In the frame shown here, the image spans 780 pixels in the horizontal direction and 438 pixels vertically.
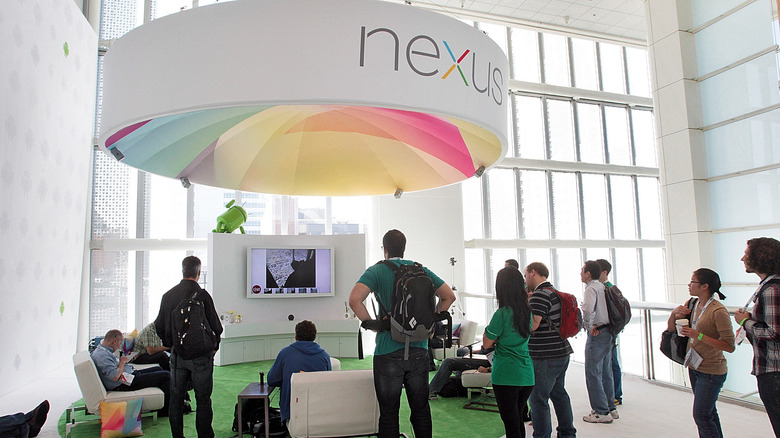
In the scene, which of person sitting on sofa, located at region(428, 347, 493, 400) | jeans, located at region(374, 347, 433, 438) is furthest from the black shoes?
person sitting on sofa, located at region(428, 347, 493, 400)

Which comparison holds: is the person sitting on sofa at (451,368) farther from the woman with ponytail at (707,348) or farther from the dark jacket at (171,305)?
the dark jacket at (171,305)

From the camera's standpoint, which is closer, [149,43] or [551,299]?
[149,43]

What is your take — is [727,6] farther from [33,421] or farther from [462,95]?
[33,421]

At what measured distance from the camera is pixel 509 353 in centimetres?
330

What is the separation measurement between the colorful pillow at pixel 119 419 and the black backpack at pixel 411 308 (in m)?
2.81

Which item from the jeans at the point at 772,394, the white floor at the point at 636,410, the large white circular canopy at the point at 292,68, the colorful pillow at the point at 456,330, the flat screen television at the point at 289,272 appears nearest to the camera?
the large white circular canopy at the point at 292,68

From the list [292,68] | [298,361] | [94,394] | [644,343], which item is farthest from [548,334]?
[94,394]

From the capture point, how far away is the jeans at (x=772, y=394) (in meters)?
2.76

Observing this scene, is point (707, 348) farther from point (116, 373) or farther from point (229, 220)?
point (229, 220)

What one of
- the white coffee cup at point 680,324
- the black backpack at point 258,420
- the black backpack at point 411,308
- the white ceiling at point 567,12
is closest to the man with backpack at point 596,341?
the white coffee cup at point 680,324

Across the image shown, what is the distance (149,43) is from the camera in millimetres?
2672

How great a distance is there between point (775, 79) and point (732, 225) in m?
2.22

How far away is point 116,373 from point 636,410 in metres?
5.13

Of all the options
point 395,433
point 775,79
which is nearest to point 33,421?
point 395,433
